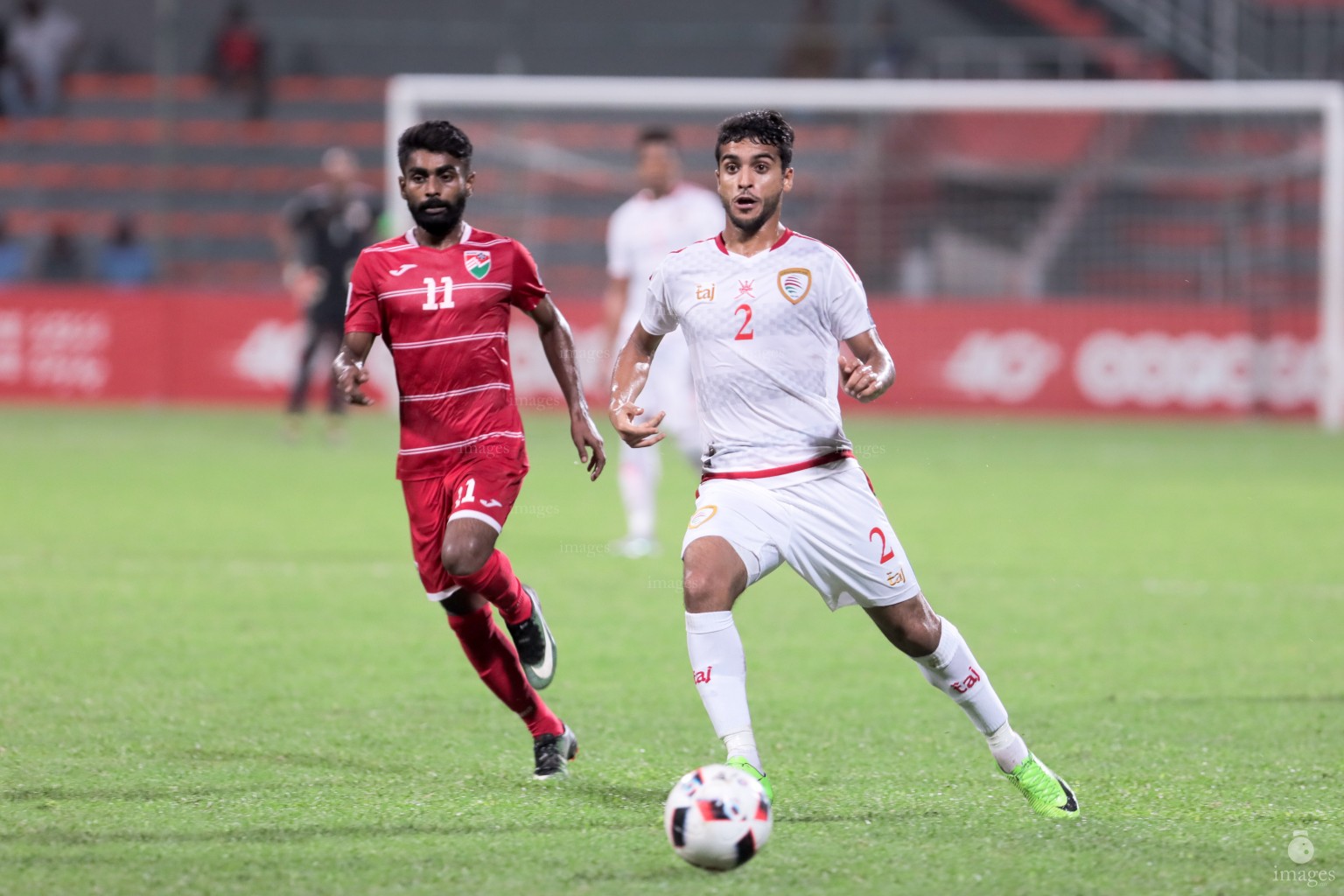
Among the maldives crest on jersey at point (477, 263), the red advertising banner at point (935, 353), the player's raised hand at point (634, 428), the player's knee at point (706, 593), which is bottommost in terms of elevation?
the red advertising banner at point (935, 353)

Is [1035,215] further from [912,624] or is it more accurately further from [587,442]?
[912,624]

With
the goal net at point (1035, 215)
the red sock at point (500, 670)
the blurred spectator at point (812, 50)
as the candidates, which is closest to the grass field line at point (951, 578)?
the red sock at point (500, 670)

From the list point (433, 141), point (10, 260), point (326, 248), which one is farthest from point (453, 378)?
point (10, 260)

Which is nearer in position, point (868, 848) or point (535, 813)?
point (868, 848)

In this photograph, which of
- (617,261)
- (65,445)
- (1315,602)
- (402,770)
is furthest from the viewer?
(65,445)

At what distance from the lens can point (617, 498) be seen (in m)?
13.1

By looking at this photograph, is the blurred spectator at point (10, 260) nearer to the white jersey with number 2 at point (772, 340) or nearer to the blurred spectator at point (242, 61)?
the blurred spectator at point (242, 61)

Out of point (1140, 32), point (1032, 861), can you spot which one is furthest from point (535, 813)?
point (1140, 32)

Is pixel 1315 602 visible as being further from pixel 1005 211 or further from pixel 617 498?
pixel 1005 211

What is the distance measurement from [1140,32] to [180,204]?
14.3 meters

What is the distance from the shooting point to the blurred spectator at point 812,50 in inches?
915

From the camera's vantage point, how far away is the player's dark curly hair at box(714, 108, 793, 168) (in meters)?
4.73

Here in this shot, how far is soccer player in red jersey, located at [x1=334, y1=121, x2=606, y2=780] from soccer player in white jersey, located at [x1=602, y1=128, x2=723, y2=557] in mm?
4594

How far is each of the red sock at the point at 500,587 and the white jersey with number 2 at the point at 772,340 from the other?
83cm
